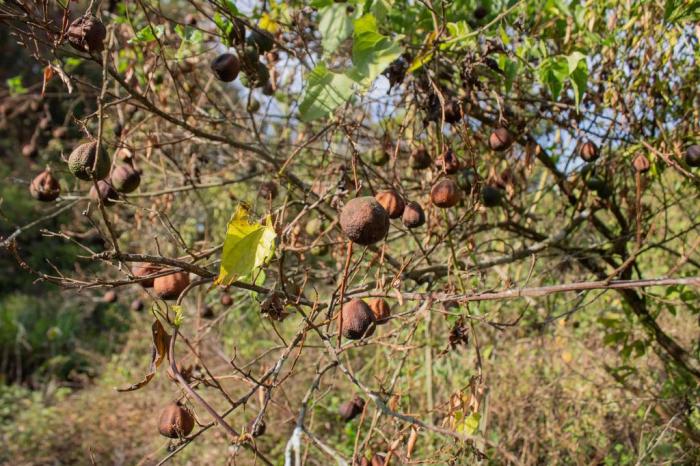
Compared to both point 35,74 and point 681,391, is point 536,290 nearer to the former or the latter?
point 681,391

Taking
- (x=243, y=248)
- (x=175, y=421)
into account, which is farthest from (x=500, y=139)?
(x=175, y=421)

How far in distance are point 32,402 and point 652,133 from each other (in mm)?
6394

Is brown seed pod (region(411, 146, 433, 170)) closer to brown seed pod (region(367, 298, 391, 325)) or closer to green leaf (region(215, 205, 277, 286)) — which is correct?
brown seed pod (region(367, 298, 391, 325))

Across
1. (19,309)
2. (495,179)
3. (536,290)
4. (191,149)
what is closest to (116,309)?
(19,309)

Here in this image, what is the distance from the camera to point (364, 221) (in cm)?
104

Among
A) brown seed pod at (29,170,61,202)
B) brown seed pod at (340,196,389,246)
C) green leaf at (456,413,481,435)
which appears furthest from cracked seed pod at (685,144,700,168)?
brown seed pod at (29,170,61,202)

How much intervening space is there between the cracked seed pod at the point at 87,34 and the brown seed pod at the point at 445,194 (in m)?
0.88

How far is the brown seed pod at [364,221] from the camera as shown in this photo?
3.43 ft

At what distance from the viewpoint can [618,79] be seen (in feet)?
6.60

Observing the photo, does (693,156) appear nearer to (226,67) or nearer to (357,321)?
(357,321)

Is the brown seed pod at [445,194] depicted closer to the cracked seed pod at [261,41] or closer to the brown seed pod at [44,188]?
the cracked seed pod at [261,41]

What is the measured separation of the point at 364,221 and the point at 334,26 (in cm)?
88

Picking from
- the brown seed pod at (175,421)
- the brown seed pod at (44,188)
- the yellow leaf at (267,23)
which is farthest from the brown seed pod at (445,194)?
the brown seed pod at (44,188)

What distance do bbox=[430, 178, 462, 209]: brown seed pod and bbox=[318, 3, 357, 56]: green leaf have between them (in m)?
0.49
